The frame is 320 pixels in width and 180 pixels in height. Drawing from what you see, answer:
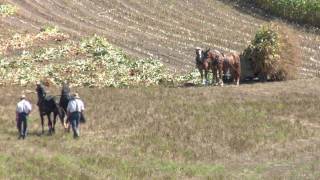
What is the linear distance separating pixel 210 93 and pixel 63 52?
36.6 feet

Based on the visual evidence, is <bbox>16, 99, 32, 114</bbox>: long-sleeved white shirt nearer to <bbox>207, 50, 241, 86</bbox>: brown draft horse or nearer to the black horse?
the black horse

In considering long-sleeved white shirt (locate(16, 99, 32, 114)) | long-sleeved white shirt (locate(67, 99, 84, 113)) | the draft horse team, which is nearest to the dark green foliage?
the draft horse team

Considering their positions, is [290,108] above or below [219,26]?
below

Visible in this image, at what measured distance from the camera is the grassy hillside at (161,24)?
44.8m

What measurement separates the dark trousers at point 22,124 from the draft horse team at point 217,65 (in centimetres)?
1170

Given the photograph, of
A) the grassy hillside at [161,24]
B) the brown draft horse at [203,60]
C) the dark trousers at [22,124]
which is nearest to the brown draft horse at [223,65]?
the brown draft horse at [203,60]

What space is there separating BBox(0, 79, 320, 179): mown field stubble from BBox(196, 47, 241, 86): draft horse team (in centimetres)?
170

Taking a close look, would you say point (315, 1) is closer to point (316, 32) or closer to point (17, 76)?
point (316, 32)

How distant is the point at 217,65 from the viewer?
36.0 meters

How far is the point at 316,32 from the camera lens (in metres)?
A: 53.1

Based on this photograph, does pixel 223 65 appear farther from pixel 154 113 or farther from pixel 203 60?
pixel 154 113

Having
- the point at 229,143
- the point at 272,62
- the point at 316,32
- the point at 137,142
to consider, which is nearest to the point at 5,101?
the point at 137,142

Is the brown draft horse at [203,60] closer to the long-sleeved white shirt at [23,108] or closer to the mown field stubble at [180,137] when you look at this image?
the mown field stubble at [180,137]

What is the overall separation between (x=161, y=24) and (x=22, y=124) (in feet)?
84.0
